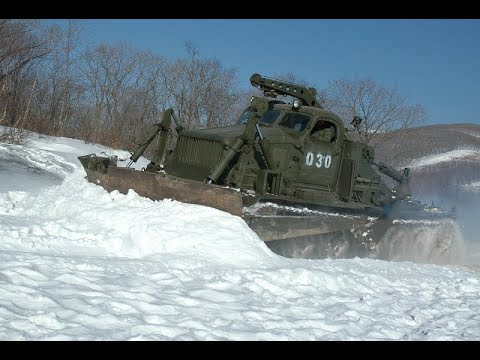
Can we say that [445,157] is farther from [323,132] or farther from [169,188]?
[169,188]

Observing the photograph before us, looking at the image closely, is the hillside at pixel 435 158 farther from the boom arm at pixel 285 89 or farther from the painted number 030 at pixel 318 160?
the painted number 030 at pixel 318 160

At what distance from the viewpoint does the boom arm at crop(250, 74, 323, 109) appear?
11.6m

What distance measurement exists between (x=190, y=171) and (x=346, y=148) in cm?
297

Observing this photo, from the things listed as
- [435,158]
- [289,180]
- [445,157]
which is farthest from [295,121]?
[445,157]

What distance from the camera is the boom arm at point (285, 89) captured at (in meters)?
11.6

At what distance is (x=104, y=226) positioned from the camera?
26.2 ft

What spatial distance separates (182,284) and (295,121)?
5.14 meters

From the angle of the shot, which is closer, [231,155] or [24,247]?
[24,247]

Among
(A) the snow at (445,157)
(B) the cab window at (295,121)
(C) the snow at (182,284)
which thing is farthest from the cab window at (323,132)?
(A) the snow at (445,157)

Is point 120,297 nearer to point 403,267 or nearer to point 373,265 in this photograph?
point 373,265

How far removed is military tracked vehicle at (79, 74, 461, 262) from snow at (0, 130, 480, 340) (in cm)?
34

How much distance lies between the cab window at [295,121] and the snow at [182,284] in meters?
2.76

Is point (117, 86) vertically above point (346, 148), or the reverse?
point (117, 86)

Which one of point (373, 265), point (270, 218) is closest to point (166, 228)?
point (270, 218)
